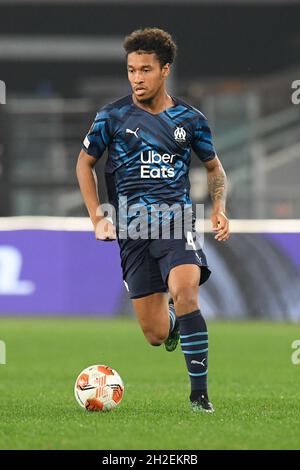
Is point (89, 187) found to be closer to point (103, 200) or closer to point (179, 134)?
point (179, 134)

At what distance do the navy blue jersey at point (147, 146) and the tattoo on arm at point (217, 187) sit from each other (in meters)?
0.21

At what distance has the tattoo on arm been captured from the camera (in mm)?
7492

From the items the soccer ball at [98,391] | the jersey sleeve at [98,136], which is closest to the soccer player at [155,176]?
the jersey sleeve at [98,136]

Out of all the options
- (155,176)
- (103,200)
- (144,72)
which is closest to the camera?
(144,72)

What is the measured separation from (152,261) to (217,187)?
0.64 meters

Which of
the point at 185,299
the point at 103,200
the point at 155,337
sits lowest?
the point at 155,337

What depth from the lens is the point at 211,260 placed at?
1595cm

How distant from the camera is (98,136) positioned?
7305 mm


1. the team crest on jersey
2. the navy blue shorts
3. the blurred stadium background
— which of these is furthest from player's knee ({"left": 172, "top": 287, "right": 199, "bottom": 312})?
the blurred stadium background

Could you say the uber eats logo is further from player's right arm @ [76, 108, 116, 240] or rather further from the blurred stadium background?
the blurred stadium background

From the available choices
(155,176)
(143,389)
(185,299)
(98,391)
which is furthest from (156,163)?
(143,389)

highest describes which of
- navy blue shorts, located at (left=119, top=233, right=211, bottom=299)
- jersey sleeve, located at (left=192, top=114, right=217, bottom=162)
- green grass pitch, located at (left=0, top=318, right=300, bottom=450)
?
jersey sleeve, located at (left=192, top=114, right=217, bottom=162)

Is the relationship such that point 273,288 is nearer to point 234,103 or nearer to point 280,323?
point 280,323

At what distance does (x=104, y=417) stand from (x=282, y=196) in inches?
422
